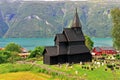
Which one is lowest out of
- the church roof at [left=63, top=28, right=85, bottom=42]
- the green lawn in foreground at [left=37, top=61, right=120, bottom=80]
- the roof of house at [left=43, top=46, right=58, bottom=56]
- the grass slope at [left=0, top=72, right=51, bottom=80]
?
the grass slope at [left=0, top=72, right=51, bottom=80]

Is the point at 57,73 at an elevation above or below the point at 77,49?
below

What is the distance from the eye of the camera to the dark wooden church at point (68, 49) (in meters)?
75.1

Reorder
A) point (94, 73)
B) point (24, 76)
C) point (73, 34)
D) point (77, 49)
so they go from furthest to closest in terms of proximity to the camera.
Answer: point (73, 34) < point (77, 49) < point (94, 73) < point (24, 76)

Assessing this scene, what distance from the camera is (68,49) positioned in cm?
7681

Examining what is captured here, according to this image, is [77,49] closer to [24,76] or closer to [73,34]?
[73,34]

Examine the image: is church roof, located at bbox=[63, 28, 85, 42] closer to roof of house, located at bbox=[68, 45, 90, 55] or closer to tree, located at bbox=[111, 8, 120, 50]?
roof of house, located at bbox=[68, 45, 90, 55]

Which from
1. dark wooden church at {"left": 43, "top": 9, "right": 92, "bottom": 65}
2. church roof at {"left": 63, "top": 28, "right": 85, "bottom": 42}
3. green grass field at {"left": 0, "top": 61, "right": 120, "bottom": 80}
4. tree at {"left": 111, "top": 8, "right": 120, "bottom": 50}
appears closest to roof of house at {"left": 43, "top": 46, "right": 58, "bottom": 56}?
dark wooden church at {"left": 43, "top": 9, "right": 92, "bottom": 65}

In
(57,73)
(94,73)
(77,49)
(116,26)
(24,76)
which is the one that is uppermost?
(116,26)

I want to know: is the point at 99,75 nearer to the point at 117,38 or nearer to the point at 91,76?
the point at 91,76

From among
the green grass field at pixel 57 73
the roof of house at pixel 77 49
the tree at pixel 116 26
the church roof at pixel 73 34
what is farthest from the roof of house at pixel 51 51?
the tree at pixel 116 26

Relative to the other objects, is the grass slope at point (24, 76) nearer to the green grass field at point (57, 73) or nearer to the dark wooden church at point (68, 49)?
the green grass field at point (57, 73)

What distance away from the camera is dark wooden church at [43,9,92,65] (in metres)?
75.1

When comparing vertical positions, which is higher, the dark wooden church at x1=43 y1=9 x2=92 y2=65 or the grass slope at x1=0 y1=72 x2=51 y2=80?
the dark wooden church at x1=43 y1=9 x2=92 y2=65

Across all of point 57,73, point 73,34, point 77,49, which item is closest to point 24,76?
point 57,73
